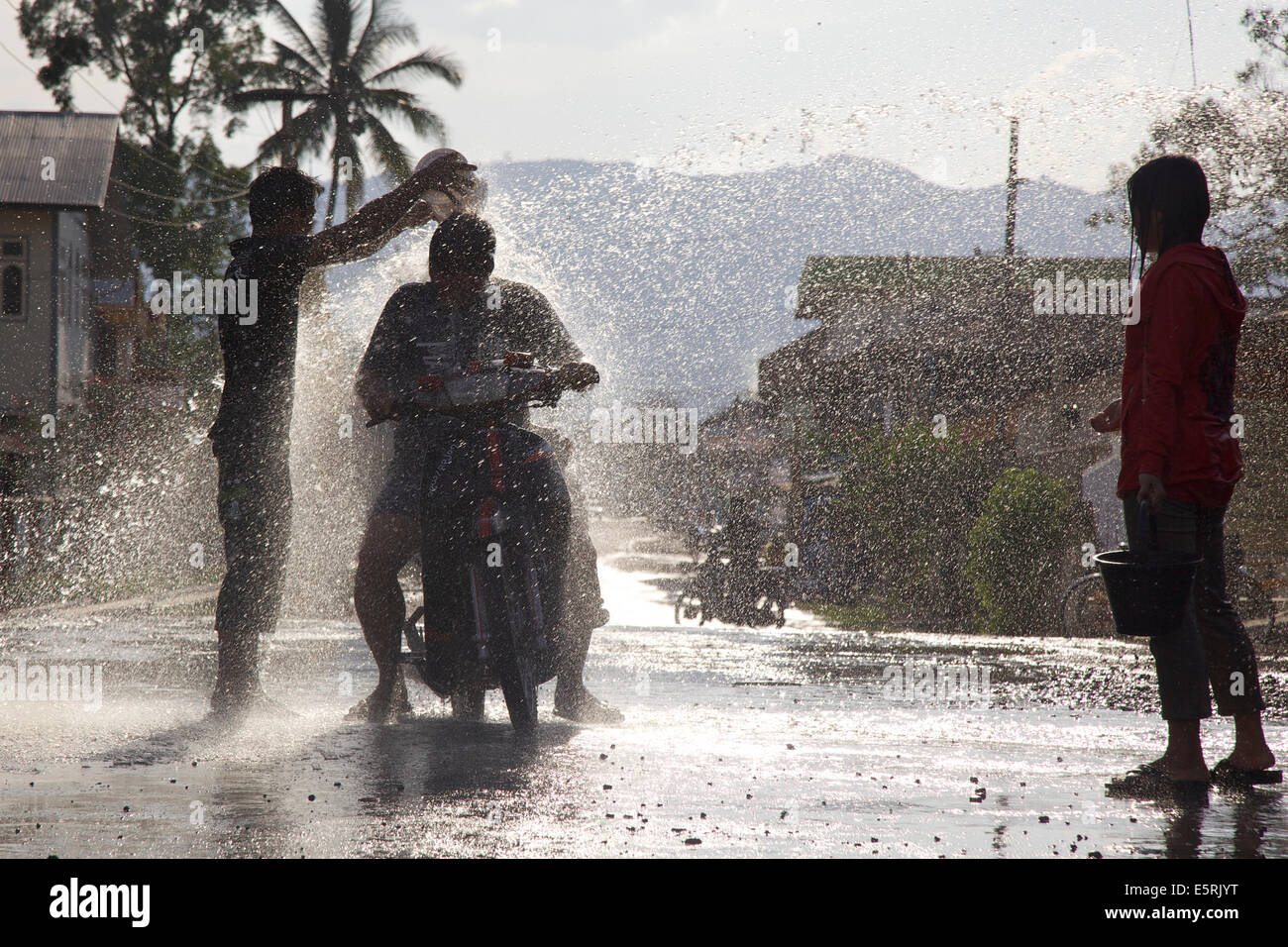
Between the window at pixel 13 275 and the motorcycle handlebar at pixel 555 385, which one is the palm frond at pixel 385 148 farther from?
the motorcycle handlebar at pixel 555 385

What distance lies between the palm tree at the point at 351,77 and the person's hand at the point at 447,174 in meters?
30.4

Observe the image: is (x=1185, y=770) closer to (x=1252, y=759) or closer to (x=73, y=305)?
(x=1252, y=759)

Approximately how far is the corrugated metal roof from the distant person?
3305cm

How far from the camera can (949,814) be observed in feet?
12.3

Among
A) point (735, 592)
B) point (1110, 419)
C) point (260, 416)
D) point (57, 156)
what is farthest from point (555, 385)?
point (57, 156)

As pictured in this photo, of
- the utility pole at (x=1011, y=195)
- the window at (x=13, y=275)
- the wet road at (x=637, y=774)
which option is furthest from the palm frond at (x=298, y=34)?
the wet road at (x=637, y=774)

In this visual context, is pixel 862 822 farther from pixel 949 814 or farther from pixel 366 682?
pixel 366 682

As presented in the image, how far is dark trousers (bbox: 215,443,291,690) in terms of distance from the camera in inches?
221

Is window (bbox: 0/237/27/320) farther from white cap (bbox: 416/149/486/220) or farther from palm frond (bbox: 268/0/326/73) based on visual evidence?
white cap (bbox: 416/149/486/220)

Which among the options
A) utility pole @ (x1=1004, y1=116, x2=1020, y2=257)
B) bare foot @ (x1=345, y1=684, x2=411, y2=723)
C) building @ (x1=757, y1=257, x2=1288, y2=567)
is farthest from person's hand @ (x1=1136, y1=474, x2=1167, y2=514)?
utility pole @ (x1=1004, y1=116, x2=1020, y2=257)

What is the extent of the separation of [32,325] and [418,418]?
33316mm

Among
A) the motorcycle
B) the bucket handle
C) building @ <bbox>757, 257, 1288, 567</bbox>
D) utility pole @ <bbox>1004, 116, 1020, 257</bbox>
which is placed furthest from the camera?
utility pole @ <bbox>1004, 116, 1020, 257</bbox>
